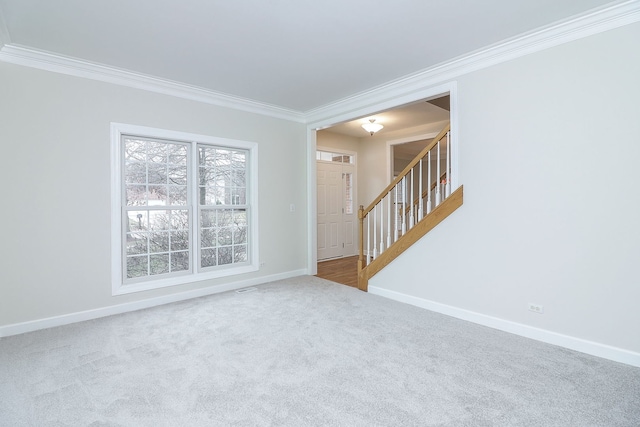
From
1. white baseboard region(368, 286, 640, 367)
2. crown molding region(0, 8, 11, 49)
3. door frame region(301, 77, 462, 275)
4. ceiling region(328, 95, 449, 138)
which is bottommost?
white baseboard region(368, 286, 640, 367)

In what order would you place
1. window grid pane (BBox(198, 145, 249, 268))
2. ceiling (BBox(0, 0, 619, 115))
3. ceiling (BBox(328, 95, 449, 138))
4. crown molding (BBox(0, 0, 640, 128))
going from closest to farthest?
1. ceiling (BBox(0, 0, 619, 115))
2. crown molding (BBox(0, 0, 640, 128))
3. window grid pane (BBox(198, 145, 249, 268))
4. ceiling (BBox(328, 95, 449, 138))

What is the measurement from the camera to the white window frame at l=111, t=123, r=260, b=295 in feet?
11.2

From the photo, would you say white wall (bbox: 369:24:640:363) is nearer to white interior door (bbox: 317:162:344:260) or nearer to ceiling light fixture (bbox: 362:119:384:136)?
ceiling light fixture (bbox: 362:119:384:136)

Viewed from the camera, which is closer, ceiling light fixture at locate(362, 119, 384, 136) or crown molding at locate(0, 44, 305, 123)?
crown molding at locate(0, 44, 305, 123)

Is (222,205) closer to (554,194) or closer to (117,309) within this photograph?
(117,309)

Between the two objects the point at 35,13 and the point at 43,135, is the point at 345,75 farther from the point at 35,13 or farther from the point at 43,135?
the point at 43,135

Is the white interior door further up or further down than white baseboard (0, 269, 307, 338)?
further up

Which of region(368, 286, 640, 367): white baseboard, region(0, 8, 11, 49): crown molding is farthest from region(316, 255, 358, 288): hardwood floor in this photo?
region(0, 8, 11, 49): crown molding

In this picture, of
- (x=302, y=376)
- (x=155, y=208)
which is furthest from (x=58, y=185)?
(x=302, y=376)

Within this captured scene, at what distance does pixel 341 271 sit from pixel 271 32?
3.93m

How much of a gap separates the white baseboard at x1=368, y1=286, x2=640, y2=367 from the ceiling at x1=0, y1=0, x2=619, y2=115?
2603 mm

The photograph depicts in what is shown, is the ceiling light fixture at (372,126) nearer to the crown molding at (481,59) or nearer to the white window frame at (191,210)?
the crown molding at (481,59)

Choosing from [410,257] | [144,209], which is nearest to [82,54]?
[144,209]

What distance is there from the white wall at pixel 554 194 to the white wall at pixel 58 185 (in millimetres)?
3469
